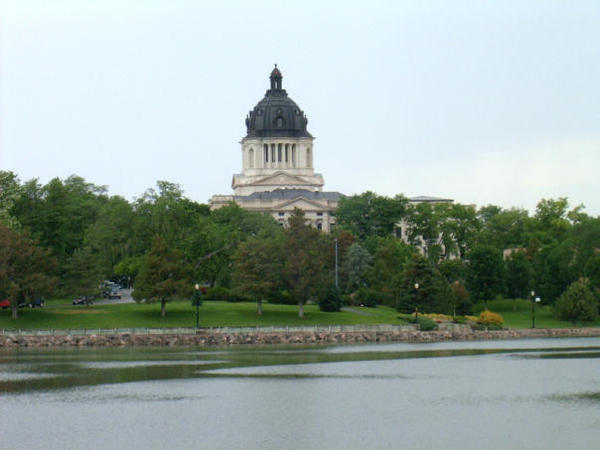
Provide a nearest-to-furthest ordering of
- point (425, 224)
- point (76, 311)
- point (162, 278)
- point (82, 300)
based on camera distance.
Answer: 1. point (76, 311)
2. point (162, 278)
3. point (82, 300)
4. point (425, 224)

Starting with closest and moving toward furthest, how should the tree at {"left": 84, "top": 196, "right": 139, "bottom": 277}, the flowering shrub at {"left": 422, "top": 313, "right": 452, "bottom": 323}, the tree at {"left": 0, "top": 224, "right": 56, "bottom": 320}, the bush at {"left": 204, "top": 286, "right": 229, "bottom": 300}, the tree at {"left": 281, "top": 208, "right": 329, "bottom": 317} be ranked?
1. the tree at {"left": 0, "top": 224, "right": 56, "bottom": 320}
2. the flowering shrub at {"left": 422, "top": 313, "right": 452, "bottom": 323}
3. the tree at {"left": 281, "top": 208, "right": 329, "bottom": 317}
4. the bush at {"left": 204, "top": 286, "right": 229, "bottom": 300}
5. the tree at {"left": 84, "top": 196, "right": 139, "bottom": 277}

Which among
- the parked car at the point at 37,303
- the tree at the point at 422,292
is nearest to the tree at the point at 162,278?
the parked car at the point at 37,303

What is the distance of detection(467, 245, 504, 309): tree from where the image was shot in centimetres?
12662

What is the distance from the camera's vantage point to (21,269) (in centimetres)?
10056

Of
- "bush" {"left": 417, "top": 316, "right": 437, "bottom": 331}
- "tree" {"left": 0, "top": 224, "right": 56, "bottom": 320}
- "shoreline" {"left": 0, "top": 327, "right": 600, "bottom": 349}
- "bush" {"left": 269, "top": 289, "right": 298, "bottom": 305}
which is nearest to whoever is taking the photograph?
"shoreline" {"left": 0, "top": 327, "right": 600, "bottom": 349}

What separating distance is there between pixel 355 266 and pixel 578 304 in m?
28.8

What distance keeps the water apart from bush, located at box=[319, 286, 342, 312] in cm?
2989

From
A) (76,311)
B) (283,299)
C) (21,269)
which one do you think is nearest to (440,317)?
(283,299)

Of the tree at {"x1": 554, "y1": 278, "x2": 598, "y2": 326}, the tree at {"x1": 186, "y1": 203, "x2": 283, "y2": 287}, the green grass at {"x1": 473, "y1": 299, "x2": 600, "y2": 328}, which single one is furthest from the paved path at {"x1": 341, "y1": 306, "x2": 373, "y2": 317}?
the tree at {"x1": 554, "y1": 278, "x2": 598, "y2": 326}

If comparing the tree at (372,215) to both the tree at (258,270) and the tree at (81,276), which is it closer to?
the tree at (258,270)

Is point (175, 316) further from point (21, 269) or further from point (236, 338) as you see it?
point (236, 338)

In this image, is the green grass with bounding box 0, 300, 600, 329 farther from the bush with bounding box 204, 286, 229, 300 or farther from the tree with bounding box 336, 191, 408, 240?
the tree with bounding box 336, 191, 408, 240

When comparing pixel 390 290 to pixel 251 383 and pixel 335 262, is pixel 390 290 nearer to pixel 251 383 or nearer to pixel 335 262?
pixel 335 262

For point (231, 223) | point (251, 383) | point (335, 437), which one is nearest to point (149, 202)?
point (231, 223)
